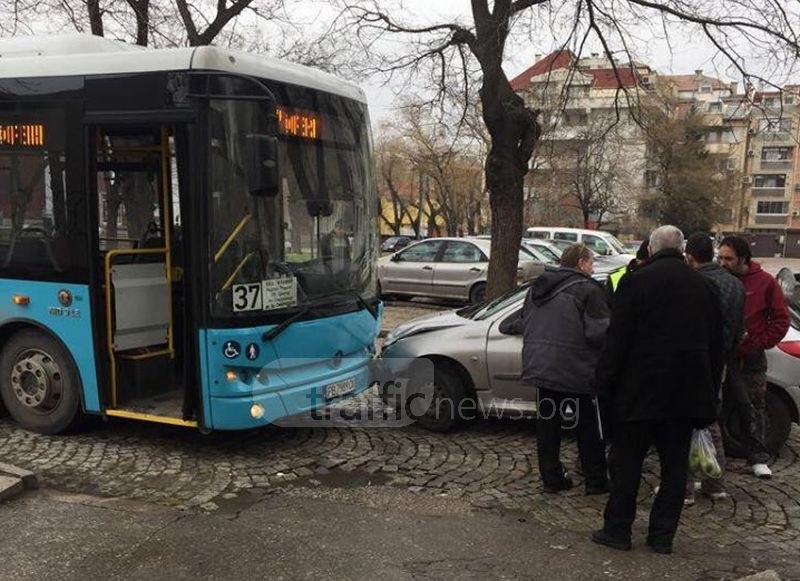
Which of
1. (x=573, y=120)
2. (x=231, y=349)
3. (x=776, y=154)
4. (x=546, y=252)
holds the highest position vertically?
(x=776, y=154)

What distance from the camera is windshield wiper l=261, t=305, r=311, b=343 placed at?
541 cm

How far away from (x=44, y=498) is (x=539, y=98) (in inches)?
436

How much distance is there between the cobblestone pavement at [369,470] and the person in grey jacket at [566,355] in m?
0.25

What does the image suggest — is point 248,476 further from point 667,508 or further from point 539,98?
point 539,98

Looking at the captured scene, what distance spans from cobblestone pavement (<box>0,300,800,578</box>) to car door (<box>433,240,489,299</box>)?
865cm

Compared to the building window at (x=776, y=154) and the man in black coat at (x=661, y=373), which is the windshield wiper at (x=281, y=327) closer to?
the man in black coat at (x=661, y=373)

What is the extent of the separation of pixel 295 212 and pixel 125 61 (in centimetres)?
166

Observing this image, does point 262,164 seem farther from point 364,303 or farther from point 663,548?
point 663,548

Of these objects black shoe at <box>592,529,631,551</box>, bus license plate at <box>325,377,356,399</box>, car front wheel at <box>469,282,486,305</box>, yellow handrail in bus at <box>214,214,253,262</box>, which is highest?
yellow handrail in bus at <box>214,214,253,262</box>

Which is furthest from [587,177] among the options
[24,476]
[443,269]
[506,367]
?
[24,476]

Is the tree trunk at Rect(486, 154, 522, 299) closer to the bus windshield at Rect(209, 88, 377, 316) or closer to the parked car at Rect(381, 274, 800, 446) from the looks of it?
the parked car at Rect(381, 274, 800, 446)

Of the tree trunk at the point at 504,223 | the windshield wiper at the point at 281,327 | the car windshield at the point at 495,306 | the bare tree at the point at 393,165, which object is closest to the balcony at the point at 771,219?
the bare tree at the point at 393,165

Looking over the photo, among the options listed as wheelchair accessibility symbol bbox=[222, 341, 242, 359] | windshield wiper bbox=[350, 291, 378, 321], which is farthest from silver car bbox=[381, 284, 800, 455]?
wheelchair accessibility symbol bbox=[222, 341, 242, 359]

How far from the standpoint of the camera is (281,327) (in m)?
5.46
